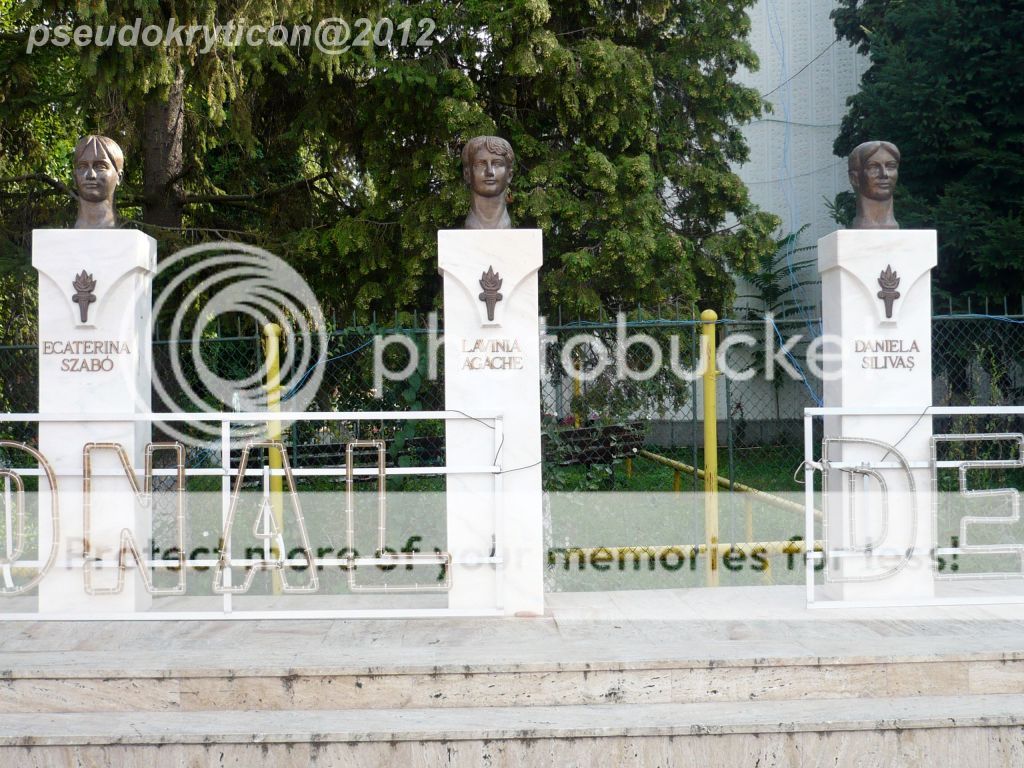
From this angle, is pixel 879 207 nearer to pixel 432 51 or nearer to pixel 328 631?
pixel 328 631

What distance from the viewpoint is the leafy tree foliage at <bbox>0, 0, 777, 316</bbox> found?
10789mm

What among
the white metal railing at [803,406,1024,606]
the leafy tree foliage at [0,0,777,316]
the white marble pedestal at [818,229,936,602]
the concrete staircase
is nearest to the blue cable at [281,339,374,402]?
the concrete staircase

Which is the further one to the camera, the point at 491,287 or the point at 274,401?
the point at 274,401

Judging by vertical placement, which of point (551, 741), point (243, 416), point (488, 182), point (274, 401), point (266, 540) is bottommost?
point (551, 741)

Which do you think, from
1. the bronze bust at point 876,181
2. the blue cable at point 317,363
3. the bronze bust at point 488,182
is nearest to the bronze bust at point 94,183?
the blue cable at point 317,363

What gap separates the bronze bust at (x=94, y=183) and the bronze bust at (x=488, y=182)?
211 cm

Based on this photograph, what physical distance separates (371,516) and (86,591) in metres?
2.53

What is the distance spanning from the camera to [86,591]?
19.6 feet

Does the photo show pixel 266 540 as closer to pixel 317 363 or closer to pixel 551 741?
pixel 317 363

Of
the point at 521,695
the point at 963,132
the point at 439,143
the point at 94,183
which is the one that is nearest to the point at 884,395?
the point at 521,695

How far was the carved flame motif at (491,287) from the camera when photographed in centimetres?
602

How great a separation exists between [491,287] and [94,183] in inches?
94.5

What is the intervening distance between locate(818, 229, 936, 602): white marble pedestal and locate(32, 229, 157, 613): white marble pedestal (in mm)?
4115

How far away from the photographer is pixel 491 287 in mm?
6027
